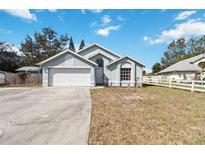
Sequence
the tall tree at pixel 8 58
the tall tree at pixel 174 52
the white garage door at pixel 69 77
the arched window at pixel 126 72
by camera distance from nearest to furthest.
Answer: the white garage door at pixel 69 77 < the arched window at pixel 126 72 < the tall tree at pixel 8 58 < the tall tree at pixel 174 52

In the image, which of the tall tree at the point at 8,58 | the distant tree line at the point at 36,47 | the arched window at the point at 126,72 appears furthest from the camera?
the distant tree line at the point at 36,47

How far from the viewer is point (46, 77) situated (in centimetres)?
2006

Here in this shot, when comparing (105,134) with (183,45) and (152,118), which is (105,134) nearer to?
(152,118)

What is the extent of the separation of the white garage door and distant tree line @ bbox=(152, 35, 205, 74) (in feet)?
114

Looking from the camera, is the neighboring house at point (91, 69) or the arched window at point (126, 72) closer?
the neighboring house at point (91, 69)

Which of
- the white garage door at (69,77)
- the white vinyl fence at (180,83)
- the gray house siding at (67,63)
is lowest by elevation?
the white vinyl fence at (180,83)

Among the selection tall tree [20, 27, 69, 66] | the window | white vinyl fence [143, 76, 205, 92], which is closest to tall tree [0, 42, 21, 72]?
tall tree [20, 27, 69, 66]

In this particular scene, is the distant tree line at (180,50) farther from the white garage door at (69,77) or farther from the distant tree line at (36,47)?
the white garage door at (69,77)

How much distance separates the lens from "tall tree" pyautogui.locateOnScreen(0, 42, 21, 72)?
44.4 meters

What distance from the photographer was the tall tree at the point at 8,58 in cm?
4440

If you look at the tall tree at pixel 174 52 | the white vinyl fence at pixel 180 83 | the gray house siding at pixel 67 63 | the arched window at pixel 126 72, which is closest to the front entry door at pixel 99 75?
the arched window at pixel 126 72

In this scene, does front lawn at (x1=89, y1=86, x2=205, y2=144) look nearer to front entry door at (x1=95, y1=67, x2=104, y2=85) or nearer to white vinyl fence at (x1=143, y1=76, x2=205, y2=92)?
white vinyl fence at (x1=143, y1=76, x2=205, y2=92)

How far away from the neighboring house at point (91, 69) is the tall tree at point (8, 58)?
27.2 m

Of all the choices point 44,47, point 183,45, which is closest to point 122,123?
point 44,47
